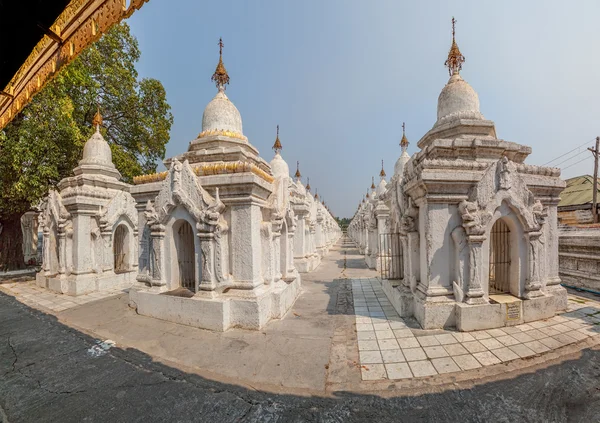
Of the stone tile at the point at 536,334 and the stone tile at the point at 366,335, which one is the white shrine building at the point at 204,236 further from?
the stone tile at the point at 536,334

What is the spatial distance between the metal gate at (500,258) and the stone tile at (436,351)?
10.2ft

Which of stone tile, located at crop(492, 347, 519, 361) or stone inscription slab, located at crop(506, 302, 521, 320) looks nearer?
stone tile, located at crop(492, 347, 519, 361)

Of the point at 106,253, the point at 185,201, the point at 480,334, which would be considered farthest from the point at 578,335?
the point at 106,253

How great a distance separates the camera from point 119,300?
27.4 ft

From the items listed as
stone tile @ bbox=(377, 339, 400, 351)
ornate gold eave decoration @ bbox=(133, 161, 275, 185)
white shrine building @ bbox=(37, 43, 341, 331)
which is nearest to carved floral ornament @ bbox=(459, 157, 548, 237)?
stone tile @ bbox=(377, 339, 400, 351)

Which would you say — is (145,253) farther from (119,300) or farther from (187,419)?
(187,419)

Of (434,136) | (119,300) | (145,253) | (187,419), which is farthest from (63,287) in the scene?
(434,136)

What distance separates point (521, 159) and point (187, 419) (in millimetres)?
9049

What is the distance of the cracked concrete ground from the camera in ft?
10.9

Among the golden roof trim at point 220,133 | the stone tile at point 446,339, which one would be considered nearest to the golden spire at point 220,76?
the golden roof trim at point 220,133

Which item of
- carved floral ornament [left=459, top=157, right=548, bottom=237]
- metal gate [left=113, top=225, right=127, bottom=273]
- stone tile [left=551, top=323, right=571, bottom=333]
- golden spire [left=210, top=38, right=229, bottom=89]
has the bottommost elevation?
stone tile [left=551, top=323, right=571, bottom=333]

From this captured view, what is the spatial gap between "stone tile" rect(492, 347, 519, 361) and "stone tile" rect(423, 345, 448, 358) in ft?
2.81

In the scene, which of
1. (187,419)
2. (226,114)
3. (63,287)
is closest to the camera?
(187,419)

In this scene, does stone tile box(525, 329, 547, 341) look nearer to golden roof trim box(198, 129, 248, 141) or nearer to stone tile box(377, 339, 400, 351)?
stone tile box(377, 339, 400, 351)
